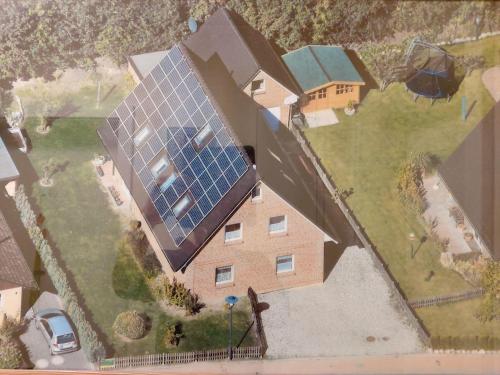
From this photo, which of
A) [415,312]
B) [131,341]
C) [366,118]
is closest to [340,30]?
[366,118]

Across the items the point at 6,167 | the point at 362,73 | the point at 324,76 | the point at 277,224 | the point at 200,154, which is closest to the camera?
the point at 277,224

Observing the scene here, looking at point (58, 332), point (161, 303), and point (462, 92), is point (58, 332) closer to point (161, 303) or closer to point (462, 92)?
point (161, 303)

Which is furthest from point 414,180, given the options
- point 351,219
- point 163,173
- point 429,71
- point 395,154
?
point 163,173

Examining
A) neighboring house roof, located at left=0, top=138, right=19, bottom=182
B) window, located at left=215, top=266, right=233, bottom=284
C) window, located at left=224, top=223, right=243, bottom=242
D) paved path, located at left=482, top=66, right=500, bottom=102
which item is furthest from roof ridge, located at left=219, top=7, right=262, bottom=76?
neighboring house roof, located at left=0, top=138, right=19, bottom=182

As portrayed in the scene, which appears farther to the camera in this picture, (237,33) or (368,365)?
Result: (237,33)

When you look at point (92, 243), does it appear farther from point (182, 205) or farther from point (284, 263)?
point (284, 263)

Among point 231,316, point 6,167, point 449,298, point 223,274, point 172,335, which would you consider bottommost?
point 172,335

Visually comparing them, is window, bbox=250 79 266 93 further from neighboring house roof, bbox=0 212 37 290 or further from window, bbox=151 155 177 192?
neighboring house roof, bbox=0 212 37 290
